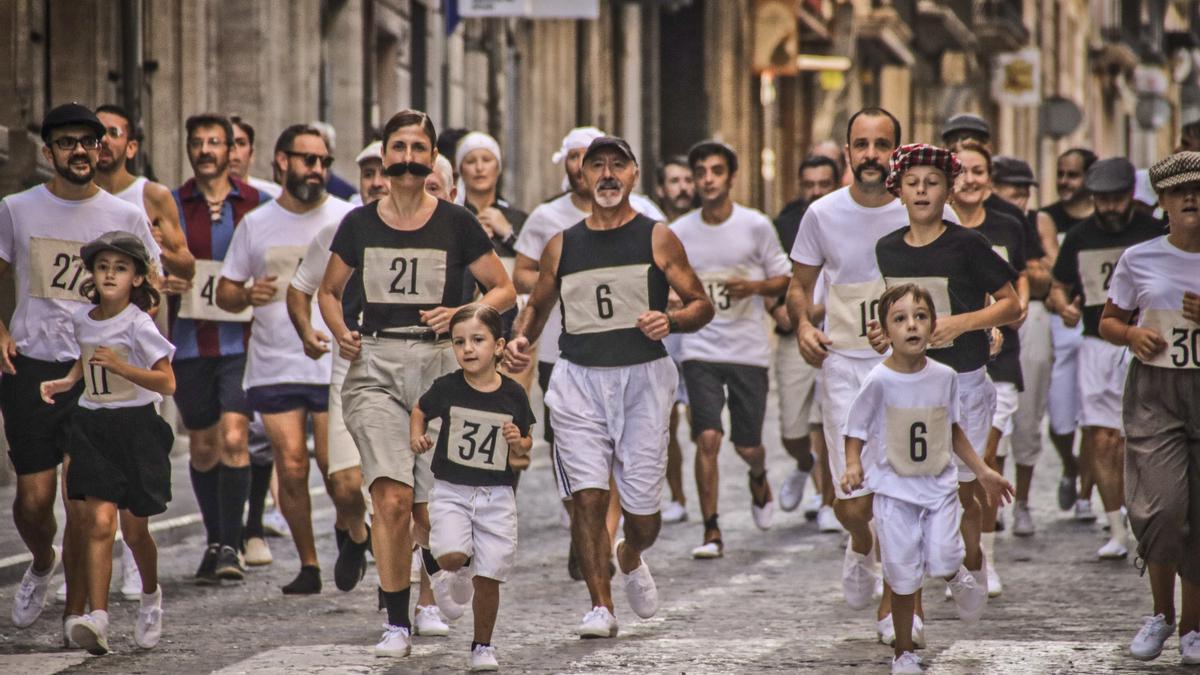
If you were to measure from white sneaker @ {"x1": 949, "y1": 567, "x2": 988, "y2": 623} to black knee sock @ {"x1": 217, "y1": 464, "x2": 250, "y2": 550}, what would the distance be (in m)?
3.96

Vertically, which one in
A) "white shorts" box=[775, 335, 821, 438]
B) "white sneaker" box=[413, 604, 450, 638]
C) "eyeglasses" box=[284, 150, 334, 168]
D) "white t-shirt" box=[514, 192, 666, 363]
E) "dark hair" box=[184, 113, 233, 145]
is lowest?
"white sneaker" box=[413, 604, 450, 638]

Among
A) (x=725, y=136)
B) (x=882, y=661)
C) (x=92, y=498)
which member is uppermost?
(x=725, y=136)

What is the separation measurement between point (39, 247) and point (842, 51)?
29565 mm

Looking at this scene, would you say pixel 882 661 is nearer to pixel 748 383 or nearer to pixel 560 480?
pixel 560 480

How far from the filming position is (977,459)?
8.38 m

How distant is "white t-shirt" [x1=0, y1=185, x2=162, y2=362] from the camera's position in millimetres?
9555

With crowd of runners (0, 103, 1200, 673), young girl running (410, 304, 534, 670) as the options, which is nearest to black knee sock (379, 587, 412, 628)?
crowd of runners (0, 103, 1200, 673)

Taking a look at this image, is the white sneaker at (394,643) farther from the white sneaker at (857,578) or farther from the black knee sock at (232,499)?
the black knee sock at (232,499)

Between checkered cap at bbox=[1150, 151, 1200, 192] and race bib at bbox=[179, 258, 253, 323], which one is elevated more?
checkered cap at bbox=[1150, 151, 1200, 192]

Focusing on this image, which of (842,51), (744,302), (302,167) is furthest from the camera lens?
(842,51)

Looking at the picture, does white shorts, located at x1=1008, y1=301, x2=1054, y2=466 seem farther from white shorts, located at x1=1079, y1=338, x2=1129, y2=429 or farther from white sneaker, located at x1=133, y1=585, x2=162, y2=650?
white sneaker, located at x1=133, y1=585, x2=162, y2=650

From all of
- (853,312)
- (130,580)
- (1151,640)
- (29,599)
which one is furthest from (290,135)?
(1151,640)

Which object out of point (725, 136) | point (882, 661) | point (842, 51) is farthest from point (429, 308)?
point (842, 51)

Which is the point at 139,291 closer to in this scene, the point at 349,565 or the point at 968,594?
the point at 349,565
